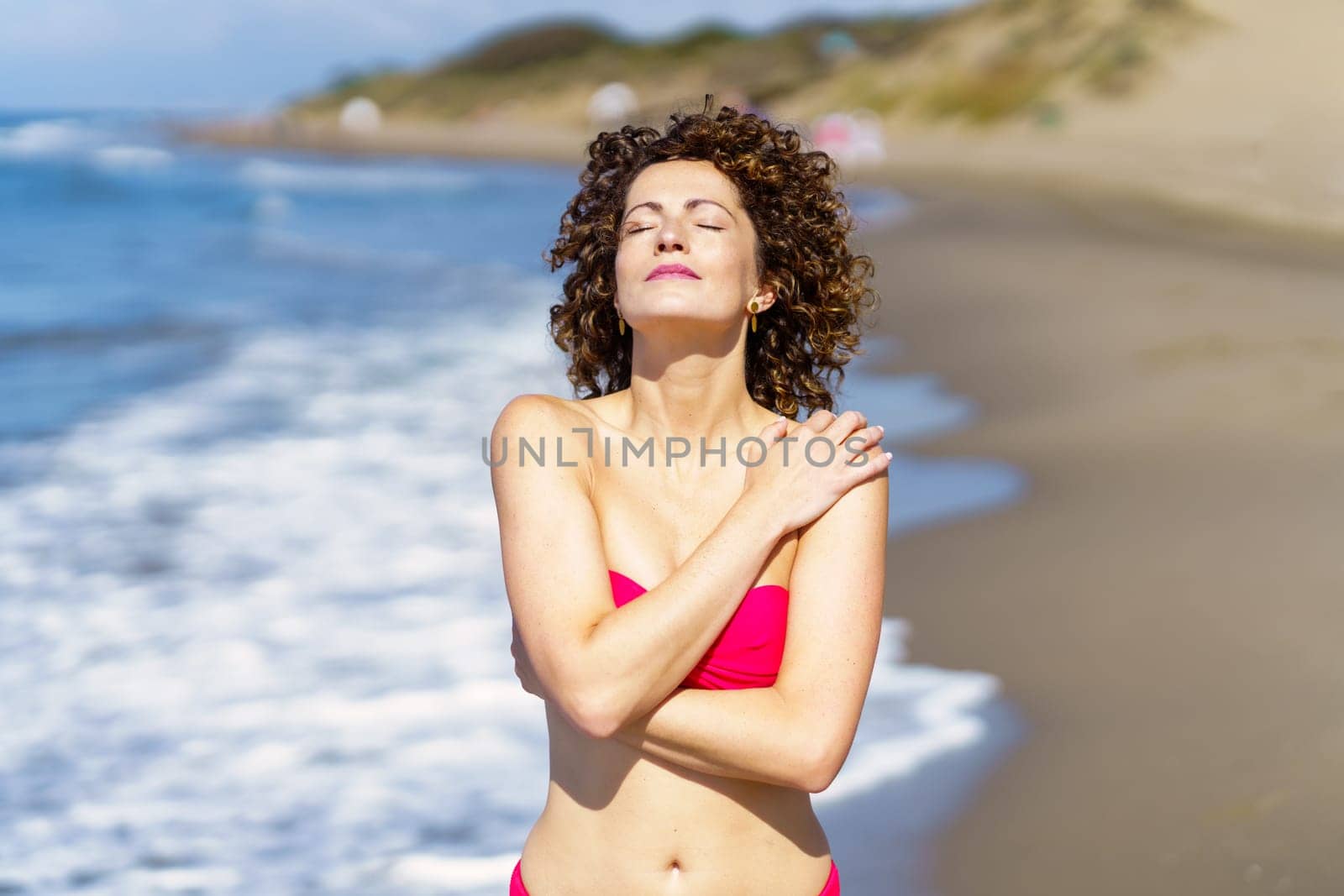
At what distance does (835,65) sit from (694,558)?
172 feet

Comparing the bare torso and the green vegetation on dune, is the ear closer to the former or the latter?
the bare torso

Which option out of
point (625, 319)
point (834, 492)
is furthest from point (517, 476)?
point (834, 492)

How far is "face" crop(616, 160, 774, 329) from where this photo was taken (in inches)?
91.1

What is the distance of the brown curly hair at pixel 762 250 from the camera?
251 cm

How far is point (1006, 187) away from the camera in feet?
78.9

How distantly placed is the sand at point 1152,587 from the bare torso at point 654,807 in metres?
1.60

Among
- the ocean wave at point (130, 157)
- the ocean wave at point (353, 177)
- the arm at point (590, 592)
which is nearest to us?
the arm at point (590, 592)

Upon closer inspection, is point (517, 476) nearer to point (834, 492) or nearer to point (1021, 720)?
point (834, 492)

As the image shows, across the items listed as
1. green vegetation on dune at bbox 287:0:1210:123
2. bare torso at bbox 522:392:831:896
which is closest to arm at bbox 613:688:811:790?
bare torso at bbox 522:392:831:896

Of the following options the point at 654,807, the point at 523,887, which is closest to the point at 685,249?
the point at 654,807

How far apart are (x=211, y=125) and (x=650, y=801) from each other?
92.4m

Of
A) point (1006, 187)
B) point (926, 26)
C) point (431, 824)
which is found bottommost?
point (431, 824)

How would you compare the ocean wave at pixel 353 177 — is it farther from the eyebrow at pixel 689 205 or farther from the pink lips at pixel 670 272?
the pink lips at pixel 670 272

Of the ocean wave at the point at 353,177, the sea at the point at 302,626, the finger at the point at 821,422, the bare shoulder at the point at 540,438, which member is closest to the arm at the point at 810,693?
the finger at the point at 821,422
